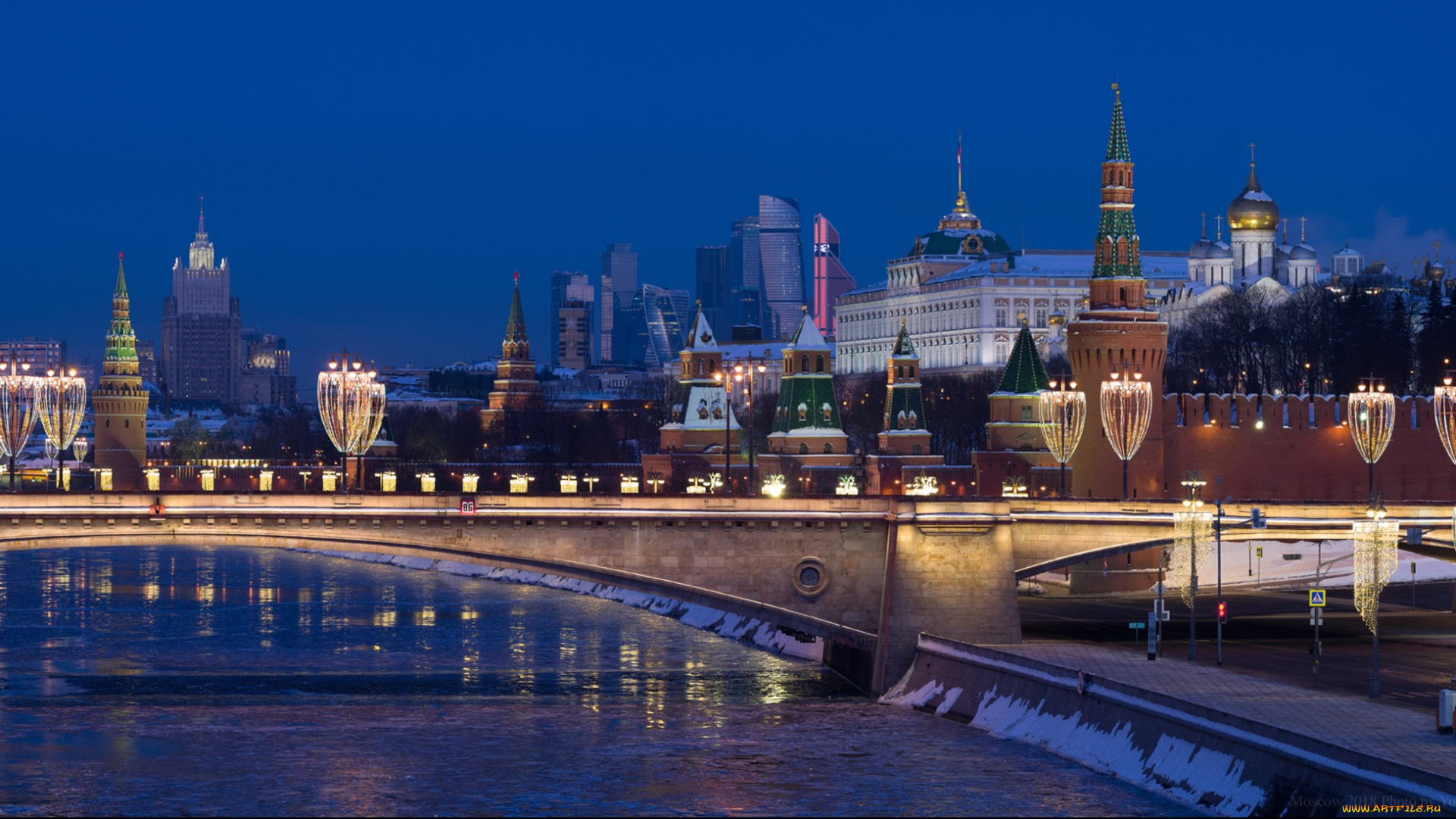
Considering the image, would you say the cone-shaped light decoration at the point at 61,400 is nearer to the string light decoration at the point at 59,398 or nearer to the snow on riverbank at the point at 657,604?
the string light decoration at the point at 59,398

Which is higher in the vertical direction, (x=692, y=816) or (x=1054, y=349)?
(x=1054, y=349)

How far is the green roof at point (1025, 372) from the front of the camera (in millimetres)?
116688

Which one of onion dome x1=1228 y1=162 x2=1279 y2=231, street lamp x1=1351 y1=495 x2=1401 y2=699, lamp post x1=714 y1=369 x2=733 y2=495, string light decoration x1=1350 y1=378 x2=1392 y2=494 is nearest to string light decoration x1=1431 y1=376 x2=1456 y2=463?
string light decoration x1=1350 y1=378 x2=1392 y2=494

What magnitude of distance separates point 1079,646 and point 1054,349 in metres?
123

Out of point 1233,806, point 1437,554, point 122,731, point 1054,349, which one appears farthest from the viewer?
point 1054,349

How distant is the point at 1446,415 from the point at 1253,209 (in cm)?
9183

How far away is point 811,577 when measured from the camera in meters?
65.1

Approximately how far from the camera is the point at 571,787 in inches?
2046

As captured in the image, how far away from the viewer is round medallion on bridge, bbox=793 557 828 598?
64.8 meters

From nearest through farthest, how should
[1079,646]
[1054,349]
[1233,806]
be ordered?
[1233,806], [1079,646], [1054,349]

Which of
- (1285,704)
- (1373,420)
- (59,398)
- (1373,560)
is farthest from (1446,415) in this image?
(59,398)

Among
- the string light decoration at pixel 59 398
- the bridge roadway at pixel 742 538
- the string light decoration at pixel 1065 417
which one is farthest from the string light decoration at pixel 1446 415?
the string light decoration at pixel 59 398

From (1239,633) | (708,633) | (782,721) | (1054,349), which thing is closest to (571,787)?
(782,721)

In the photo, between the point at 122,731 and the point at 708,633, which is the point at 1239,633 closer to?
the point at 708,633
